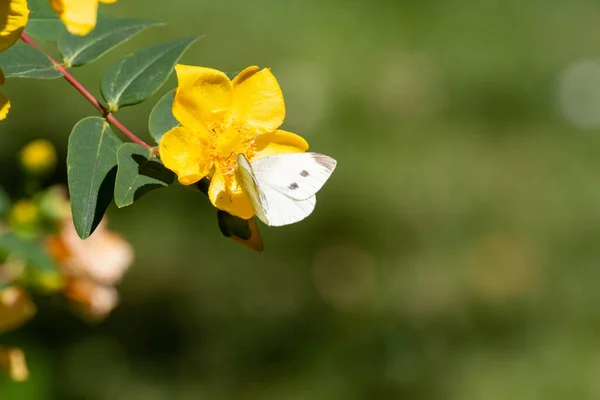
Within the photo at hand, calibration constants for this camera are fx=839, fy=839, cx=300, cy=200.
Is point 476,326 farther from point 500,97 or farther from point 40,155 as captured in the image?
point 40,155

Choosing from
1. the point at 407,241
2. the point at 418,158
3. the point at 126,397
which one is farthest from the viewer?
the point at 418,158

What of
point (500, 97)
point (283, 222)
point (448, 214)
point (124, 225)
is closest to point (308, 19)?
point (500, 97)

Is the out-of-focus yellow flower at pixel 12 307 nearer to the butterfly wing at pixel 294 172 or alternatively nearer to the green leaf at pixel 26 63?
the green leaf at pixel 26 63

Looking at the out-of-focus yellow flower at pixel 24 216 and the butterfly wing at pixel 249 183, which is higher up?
the butterfly wing at pixel 249 183

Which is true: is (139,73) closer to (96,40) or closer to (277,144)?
(96,40)

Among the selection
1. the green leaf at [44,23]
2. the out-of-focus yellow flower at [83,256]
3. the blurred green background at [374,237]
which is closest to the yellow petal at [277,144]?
the green leaf at [44,23]

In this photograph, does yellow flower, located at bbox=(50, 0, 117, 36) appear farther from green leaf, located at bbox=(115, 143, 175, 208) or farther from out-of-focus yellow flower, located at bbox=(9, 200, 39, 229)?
out-of-focus yellow flower, located at bbox=(9, 200, 39, 229)
